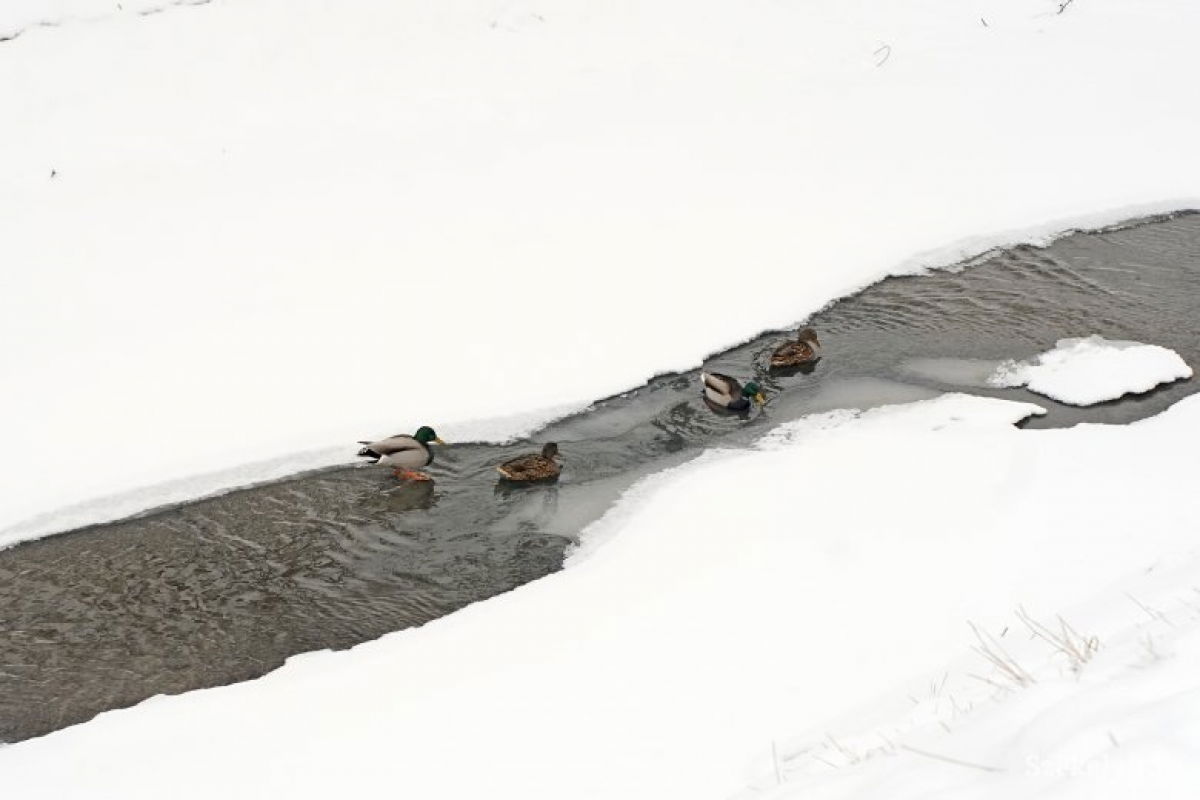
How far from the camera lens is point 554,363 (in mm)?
10789

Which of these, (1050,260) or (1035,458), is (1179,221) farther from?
(1035,458)

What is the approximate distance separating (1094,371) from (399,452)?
5865 mm

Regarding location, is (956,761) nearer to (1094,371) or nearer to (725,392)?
(725,392)

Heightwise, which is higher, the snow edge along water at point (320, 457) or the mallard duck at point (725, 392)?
the snow edge along water at point (320, 457)

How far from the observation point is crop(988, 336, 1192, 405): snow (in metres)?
10.1

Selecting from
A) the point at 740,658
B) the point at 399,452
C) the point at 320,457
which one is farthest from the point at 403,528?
the point at 740,658

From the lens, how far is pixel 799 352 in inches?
424

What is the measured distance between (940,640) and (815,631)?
661 millimetres

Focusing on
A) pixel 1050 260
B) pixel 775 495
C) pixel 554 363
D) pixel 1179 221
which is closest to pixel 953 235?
pixel 1050 260

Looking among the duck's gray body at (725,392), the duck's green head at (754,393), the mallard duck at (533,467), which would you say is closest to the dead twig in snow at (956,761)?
the mallard duck at (533,467)

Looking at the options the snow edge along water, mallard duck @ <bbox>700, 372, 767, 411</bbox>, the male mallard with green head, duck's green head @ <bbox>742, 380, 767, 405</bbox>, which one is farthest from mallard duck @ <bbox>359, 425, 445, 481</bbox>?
the male mallard with green head

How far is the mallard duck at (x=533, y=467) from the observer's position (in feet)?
29.9

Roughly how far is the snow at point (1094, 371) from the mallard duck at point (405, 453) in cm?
487

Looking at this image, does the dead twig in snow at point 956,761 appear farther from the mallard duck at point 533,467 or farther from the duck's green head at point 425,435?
the duck's green head at point 425,435
